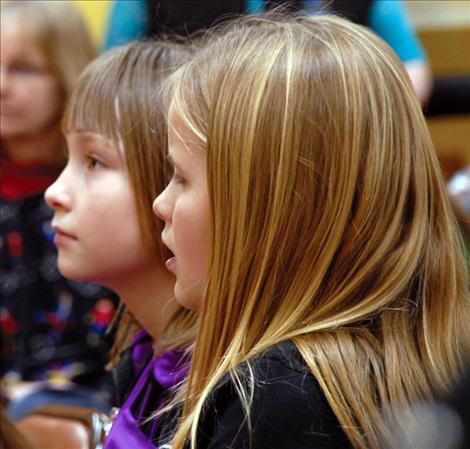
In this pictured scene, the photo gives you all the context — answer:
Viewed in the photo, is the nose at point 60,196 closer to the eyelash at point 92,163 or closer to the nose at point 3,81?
the eyelash at point 92,163

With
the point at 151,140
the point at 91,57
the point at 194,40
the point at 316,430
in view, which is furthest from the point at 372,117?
the point at 91,57

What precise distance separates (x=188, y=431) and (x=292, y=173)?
0.28m

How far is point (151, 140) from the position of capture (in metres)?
1.42

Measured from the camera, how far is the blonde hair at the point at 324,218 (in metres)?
1.02

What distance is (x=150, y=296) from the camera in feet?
4.73

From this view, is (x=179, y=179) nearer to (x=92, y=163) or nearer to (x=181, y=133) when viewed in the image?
(x=181, y=133)

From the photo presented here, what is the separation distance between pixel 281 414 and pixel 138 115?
2.04ft

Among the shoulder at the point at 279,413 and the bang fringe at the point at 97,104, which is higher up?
the bang fringe at the point at 97,104

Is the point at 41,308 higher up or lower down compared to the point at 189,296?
lower down

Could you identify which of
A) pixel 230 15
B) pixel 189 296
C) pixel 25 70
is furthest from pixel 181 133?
pixel 25 70

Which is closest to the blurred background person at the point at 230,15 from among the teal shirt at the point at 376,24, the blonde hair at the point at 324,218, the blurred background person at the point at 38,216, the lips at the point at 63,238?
the teal shirt at the point at 376,24

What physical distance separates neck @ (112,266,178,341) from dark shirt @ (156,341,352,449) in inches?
18.1

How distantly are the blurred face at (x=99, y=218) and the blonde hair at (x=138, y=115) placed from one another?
18mm

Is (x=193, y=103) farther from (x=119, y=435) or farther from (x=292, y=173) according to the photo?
(x=119, y=435)
